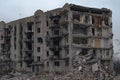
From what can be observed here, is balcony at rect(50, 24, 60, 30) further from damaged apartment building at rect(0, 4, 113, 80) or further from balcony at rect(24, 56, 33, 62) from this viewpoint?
balcony at rect(24, 56, 33, 62)

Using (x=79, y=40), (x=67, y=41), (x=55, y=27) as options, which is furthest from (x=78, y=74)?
(x=55, y=27)

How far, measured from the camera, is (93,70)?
77750mm

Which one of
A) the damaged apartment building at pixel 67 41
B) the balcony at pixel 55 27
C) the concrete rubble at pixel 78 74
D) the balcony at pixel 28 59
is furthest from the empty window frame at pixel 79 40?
the balcony at pixel 28 59

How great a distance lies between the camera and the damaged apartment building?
77.2 meters

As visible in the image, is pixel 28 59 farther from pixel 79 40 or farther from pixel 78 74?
pixel 78 74

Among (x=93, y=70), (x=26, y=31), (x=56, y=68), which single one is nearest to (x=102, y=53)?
(x=93, y=70)

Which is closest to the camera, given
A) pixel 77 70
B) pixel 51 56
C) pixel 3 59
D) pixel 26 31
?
pixel 77 70

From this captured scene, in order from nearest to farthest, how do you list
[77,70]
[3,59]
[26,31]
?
1. [77,70]
2. [26,31]
3. [3,59]

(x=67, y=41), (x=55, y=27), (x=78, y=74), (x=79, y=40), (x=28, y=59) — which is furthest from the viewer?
(x=28, y=59)

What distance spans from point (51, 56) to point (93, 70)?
9.91m

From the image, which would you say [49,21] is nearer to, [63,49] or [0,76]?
[63,49]

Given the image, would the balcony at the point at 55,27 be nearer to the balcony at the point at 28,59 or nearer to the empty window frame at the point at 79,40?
the empty window frame at the point at 79,40

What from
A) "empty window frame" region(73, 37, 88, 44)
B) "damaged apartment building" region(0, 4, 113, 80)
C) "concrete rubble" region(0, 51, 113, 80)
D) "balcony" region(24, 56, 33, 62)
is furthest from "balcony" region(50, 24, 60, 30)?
"balcony" region(24, 56, 33, 62)

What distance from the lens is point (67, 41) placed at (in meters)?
77.9
